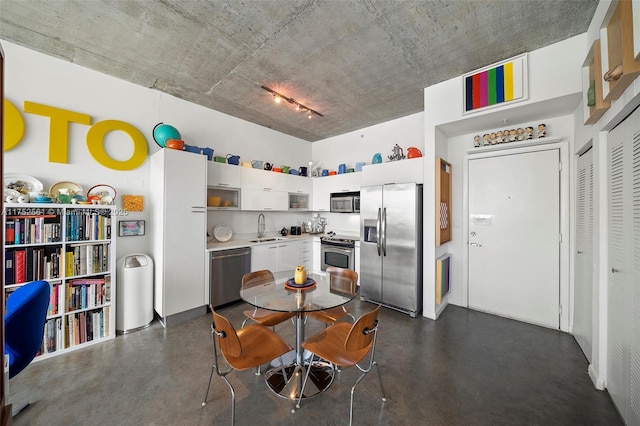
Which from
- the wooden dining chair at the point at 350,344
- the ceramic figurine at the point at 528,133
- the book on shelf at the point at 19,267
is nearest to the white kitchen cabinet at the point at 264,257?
the wooden dining chair at the point at 350,344

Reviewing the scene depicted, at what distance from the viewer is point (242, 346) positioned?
1.89 meters

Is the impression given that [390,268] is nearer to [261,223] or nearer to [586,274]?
[586,274]

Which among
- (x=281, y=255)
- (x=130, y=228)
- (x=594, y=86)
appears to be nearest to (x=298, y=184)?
(x=281, y=255)

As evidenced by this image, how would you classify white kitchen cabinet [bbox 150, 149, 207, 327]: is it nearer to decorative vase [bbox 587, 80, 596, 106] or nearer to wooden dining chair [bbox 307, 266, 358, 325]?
wooden dining chair [bbox 307, 266, 358, 325]

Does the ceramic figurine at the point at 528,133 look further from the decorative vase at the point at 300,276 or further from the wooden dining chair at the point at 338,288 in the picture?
the decorative vase at the point at 300,276

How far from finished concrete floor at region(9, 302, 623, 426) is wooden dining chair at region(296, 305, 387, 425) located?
0.73 ft

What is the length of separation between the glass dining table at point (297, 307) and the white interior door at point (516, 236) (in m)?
2.48

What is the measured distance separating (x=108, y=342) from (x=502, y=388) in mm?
3943

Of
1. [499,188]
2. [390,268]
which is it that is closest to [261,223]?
[390,268]

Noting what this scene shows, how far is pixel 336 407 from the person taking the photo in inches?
72.8

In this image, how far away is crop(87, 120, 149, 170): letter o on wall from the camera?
3012 millimetres

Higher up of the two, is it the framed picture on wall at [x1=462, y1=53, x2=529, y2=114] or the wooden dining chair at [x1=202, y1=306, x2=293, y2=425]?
the framed picture on wall at [x1=462, y1=53, x2=529, y2=114]

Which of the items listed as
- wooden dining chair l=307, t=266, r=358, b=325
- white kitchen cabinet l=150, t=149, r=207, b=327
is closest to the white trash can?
white kitchen cabinet l=150, t=149, r=207, b=327

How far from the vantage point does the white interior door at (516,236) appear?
3.14 m
